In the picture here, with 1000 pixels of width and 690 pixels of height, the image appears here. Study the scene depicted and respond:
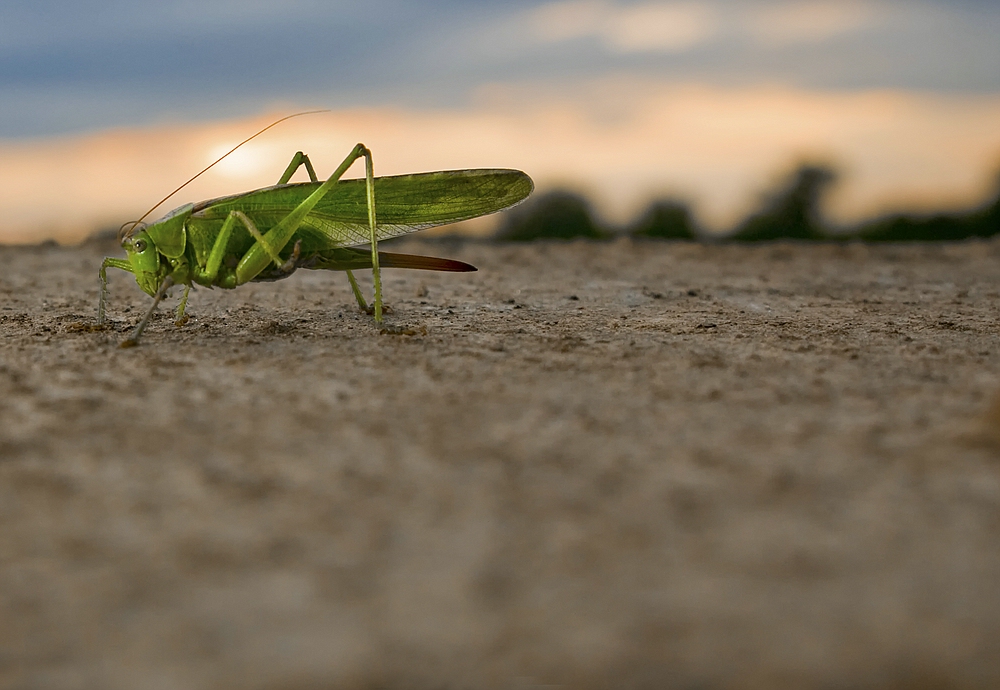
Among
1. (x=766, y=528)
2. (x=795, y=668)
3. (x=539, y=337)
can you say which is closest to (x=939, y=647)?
(x=795, y=668)

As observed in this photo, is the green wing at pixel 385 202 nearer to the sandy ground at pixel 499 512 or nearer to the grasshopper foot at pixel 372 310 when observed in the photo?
the sandy ground at pixel 499 512

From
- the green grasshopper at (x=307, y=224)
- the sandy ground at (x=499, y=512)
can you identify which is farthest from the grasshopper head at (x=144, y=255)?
the sandy ground at (x=499, y=512)

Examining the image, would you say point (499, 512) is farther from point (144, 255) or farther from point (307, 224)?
point (144, 255)

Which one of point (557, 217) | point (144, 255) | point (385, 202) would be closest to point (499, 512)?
point (385, 202)

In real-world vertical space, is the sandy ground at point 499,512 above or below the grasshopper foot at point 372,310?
below

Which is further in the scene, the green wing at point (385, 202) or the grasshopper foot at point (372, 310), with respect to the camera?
the grasshopper foot at point (372, 310)
